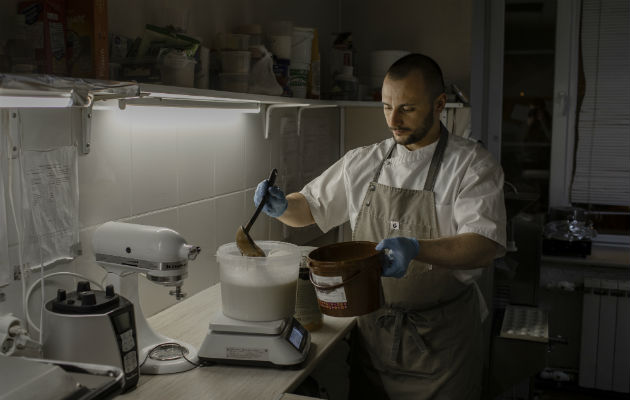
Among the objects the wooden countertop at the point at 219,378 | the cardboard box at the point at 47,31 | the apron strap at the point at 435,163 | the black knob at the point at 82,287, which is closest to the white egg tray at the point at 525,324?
the apron strap at the point at 435,163

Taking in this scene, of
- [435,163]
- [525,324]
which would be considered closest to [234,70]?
[435,163]

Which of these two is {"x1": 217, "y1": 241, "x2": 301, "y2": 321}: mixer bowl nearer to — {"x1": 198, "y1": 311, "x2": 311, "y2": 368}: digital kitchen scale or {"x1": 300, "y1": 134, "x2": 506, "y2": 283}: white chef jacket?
{"x1": 198, "y1": 311, "x2": 311, "y2": 368}: digital kitchen scale

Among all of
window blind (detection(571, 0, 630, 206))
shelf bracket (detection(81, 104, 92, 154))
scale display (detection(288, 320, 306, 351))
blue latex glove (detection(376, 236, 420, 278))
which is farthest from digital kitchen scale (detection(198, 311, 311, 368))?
window blind (detection(571, 0, 630, 206))

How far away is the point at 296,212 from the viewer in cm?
233

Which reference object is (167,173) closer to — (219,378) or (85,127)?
(85,127)

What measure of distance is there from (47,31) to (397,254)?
1021mm

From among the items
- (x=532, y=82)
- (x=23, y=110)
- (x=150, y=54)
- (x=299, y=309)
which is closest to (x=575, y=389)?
(x=532, y=82)

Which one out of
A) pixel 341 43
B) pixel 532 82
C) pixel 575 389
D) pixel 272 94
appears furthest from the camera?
pixel 532 82

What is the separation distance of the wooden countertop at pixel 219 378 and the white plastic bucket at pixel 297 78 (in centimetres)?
115

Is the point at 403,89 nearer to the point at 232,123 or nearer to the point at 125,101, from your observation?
the point at 232,123

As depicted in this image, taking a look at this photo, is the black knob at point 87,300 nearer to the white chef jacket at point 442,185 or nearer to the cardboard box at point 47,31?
the cardboard box at point 47,31

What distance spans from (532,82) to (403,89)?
264cm

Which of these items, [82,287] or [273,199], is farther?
[273,199]

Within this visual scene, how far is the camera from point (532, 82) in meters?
4.44
